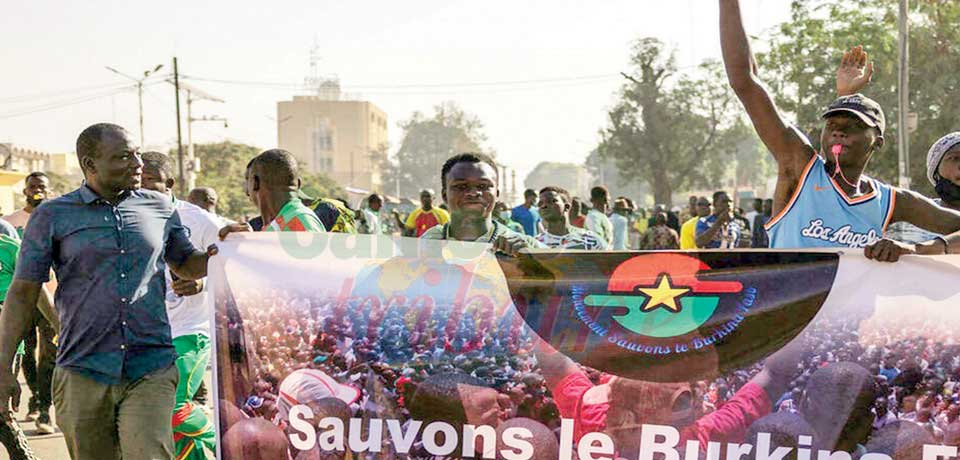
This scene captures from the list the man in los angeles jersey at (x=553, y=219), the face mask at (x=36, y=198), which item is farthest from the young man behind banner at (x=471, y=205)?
the face mask at (x=36, y=198)

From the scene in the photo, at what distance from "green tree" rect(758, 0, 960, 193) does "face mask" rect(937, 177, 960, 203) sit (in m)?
21.5

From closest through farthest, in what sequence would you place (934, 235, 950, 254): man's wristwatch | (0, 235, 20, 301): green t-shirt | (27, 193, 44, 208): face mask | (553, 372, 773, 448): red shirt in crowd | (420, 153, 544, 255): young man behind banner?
1. (553, 372, 773, 448): red shirt in crowd
2. (934, 235, 950, 254): man's wristwatch
3. (420, 153, 544, 255): young man behind banner
4. (0, 235, 20, 301): green t-shirt
5. (27, 193, 44, 208): face mask

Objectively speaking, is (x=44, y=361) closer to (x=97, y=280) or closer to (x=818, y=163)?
(x=97, y=280)

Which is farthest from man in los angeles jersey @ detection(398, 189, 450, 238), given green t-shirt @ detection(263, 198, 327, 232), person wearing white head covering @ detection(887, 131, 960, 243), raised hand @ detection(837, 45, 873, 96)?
raised hand @ detection(837, 45, 873, 96)

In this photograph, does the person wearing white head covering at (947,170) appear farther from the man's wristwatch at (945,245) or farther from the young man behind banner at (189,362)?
the young man behind banner at (189,362)

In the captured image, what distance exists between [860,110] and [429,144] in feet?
426

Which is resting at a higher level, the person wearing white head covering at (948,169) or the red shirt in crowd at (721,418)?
the person wearing white head covering at (948,169)

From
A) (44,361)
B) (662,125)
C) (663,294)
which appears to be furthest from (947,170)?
(662,125)

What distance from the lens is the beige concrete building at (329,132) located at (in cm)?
13275

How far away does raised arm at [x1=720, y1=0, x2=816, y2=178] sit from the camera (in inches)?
149

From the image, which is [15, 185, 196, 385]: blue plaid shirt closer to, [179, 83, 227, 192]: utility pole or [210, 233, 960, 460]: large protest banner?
[210, 233, 960, 460]: large protest banner

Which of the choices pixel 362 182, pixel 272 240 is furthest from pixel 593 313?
pixel 362 182

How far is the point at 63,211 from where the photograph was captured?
3912mm

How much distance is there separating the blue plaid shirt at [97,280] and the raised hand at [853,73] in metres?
2.95
